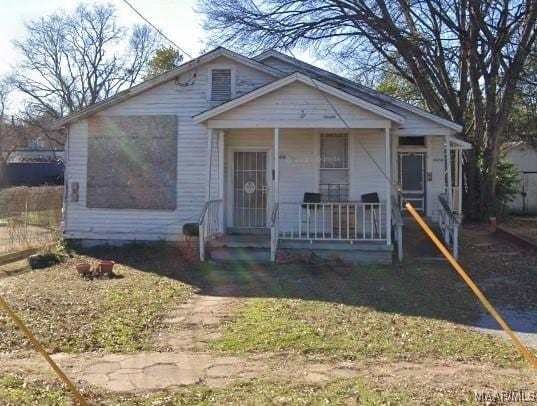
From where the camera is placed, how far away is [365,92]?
13.7 m

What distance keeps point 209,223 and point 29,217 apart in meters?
6.59

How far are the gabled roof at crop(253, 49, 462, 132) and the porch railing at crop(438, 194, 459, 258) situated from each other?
1832 mm

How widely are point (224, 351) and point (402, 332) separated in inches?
82.6

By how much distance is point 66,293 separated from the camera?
859cm

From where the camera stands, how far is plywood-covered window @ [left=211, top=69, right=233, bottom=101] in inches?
514

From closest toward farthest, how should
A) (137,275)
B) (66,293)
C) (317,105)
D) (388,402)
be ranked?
1. (388,402)
2. (66,293)
3. (137,275)
4. (317,105)

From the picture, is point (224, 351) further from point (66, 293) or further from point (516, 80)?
point (516, 80)

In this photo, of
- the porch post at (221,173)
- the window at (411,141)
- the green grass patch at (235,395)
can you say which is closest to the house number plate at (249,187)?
the porch post at (221,173)

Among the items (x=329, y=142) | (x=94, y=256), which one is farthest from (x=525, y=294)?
(x=94, y=256)

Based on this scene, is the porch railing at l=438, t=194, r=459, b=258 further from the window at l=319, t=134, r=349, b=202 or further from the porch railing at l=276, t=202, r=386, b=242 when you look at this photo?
the window at l=319, t=134, r=349, b=202

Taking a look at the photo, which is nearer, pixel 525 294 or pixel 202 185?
pixel 525 294

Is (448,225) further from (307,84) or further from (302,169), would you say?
(307,84)

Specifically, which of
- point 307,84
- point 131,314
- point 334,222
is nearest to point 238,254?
point 334,222

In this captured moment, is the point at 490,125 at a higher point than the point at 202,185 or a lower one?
higher
